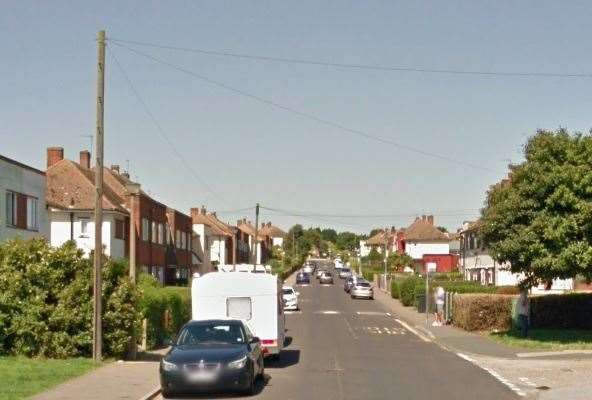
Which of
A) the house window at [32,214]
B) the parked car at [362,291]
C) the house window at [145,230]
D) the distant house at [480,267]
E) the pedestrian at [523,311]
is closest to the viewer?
the pedestrian at [523,311]

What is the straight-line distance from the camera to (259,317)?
24.7m

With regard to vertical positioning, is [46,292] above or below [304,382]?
above

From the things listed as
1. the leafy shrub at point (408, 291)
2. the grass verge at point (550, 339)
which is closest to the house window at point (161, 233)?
the leafy shrub at point (408, 291)

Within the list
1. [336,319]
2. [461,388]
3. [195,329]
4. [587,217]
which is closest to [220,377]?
[195,329]

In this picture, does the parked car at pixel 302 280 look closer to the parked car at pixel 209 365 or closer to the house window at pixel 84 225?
the house window at pixel 84 225

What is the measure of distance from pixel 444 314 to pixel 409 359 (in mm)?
19571

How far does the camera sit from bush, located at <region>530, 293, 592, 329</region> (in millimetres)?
37784

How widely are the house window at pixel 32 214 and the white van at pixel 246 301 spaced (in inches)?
718

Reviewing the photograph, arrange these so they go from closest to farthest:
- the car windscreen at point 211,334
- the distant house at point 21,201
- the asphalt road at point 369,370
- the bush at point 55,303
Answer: the asphalt road at point 369,370 → the car windscreen at point 211,334 → the bush at point 55,303 → the distant house at point 21,201

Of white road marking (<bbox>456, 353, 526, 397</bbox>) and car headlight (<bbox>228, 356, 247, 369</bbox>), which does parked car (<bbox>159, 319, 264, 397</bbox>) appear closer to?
car headlight (<bbox>228, 356, 247, 369</bbox>)

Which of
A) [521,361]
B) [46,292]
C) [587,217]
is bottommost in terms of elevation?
[521,361]

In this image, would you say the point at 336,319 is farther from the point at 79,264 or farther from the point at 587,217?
the point at 79,264

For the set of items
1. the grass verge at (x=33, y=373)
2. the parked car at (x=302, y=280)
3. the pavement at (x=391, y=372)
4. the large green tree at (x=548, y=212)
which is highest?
the large green tree at (x=548, y=212)

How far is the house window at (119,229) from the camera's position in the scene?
55938mm
